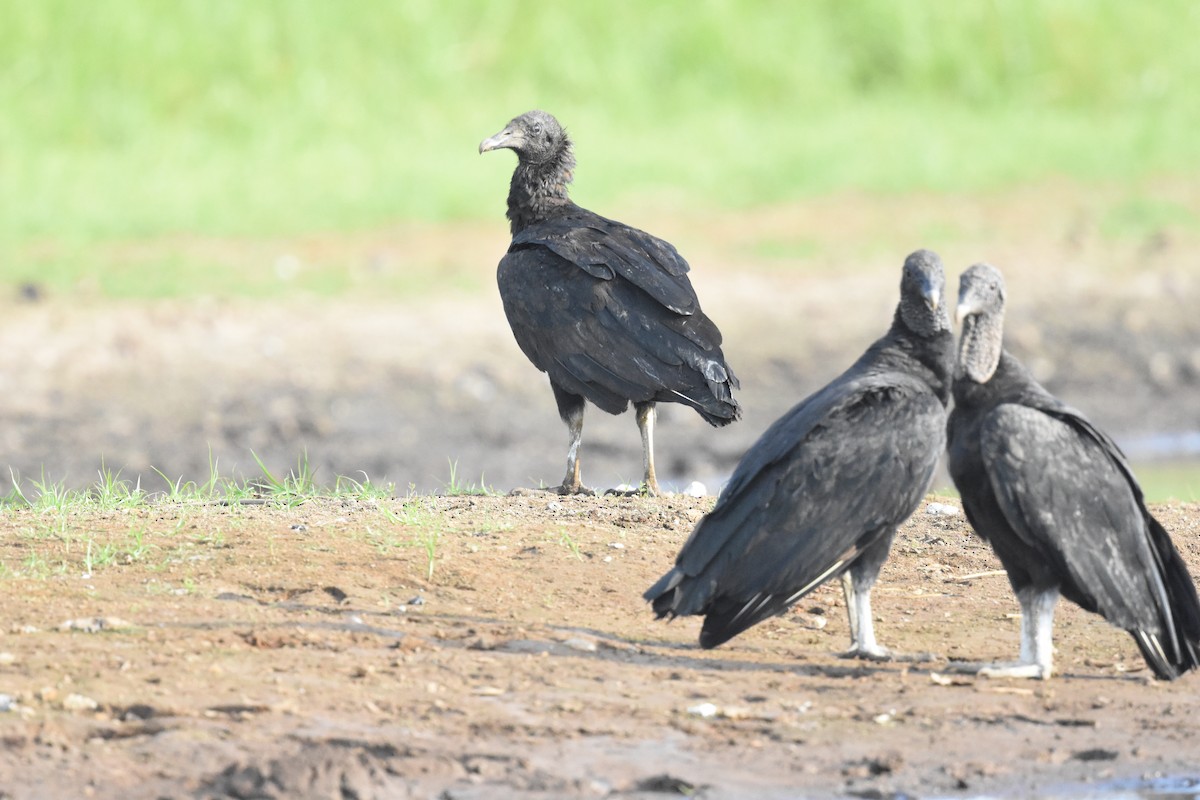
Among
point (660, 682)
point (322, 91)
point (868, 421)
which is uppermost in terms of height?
point (322, 91)

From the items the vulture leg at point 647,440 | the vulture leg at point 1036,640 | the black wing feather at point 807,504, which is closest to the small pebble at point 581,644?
the black wing feather at point 807,504

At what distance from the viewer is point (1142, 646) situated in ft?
15.8

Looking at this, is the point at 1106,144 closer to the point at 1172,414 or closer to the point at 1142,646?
the point at 1172,414

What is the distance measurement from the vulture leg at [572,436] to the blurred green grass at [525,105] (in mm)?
4702

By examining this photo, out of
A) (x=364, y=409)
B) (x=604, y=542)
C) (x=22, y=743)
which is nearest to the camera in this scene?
(x=22, y=743)

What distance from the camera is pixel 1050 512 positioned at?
4723mm

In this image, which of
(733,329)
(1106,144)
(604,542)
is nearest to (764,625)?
(604,542)

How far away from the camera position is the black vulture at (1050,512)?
473 centimetres

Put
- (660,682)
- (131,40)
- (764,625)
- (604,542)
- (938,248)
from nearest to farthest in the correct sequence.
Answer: (660,682), (764,625), (604,542), (938,248), (131,40)

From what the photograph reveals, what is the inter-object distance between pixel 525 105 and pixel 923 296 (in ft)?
32.9

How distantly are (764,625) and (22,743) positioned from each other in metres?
2.22

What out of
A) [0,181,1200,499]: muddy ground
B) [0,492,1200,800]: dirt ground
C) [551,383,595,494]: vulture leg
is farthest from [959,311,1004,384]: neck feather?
[0,181,1200,499]: muddy ground

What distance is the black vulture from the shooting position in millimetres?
4734

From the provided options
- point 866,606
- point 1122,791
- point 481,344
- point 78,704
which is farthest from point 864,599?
point 481,344
